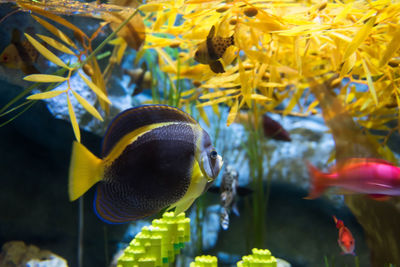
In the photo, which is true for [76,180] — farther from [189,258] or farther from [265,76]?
[189,258]

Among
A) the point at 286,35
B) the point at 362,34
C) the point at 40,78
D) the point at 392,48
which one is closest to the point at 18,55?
the point at 40,78

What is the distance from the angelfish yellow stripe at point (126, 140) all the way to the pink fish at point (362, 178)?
35.7 inches

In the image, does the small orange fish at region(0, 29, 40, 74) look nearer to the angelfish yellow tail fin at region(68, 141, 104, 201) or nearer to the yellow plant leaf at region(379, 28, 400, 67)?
the angelfish yellow tail fin at region(68, 141, 104, 201)

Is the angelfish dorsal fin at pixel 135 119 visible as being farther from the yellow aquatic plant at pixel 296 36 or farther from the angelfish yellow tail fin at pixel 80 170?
the yellow aquatic plant at pixel 296 36

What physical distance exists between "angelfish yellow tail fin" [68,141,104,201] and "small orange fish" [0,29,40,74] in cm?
82

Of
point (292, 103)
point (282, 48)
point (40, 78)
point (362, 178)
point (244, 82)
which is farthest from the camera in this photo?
point (292, 103)

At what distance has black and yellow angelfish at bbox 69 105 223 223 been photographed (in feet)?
3.19

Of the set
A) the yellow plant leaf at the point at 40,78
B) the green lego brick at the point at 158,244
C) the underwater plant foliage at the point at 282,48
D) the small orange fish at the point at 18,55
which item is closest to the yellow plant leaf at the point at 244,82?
the underwater plant foliage at the point at 282,48

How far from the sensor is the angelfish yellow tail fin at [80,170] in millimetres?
898

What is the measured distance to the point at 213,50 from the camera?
1404mm

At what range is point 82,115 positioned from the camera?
8.05ft

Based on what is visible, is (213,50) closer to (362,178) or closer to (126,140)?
(126,140)

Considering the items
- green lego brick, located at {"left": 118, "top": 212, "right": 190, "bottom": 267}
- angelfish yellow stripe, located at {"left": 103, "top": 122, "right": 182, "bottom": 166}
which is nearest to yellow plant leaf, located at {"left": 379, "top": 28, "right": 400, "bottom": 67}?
angelfish yellow stripe, located at {"left": 103, "top": 122, "right": 182, "bottom": 166}

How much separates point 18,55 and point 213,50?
98 cm
